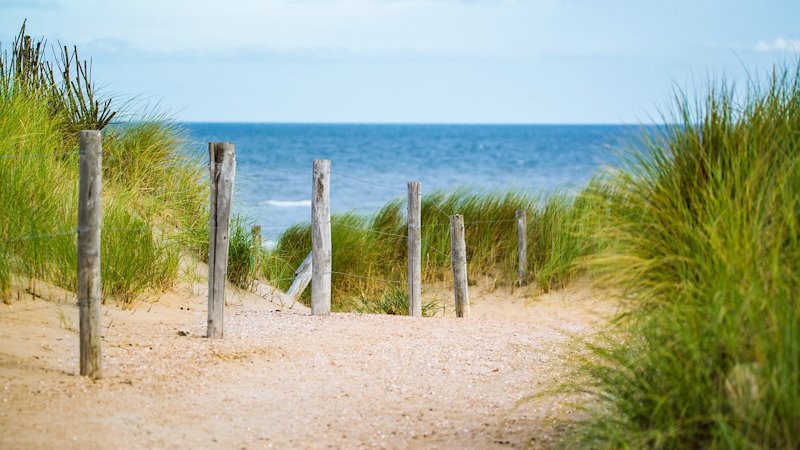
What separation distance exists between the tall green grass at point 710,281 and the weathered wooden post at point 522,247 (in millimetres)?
5839

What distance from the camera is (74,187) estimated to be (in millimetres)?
7801

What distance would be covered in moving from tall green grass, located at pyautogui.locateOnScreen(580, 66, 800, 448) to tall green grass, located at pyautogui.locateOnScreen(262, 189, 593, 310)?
230 inches

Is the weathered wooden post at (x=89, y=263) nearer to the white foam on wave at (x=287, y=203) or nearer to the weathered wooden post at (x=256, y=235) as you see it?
the weathered wooden post at (x=256, y=235)

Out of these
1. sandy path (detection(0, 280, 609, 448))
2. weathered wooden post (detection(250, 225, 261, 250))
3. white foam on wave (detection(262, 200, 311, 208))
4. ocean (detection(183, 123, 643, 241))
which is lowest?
sandy path (detection(0, 280, 609, 448))

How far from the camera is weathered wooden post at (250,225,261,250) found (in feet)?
30.3

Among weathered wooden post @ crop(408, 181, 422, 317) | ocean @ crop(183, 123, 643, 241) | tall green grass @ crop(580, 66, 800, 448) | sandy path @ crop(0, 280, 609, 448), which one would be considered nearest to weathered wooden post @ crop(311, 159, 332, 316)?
sandy path @ crop(0, 280, 609, 448)

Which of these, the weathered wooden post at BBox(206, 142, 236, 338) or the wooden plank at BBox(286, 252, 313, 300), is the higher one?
the weathered wooden post at BBox(206, 142, 236, 338)

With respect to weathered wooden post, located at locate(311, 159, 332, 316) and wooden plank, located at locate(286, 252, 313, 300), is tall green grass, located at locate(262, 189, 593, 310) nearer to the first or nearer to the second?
wooden plank, located at locate(286, 252, 313, 300)

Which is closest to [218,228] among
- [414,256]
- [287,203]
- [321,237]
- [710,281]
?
[321,237]

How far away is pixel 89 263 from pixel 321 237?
2.81 meters

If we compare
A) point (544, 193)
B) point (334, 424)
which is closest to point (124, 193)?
point (334, 424)

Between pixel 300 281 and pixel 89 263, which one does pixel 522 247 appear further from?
pixel 89 263

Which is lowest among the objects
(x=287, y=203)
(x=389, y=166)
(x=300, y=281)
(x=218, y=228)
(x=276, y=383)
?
(x=276, y=383)

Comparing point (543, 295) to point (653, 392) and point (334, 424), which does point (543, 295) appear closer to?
point (334, 424)
